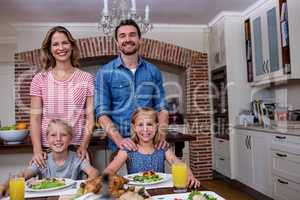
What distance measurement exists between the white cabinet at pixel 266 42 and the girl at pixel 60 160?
8.97ft

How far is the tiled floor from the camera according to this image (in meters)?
3.99

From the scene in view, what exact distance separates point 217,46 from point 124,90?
3.22 meters

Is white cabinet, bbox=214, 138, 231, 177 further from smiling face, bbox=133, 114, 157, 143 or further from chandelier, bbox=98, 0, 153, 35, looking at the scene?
smiling face, bbox=133, 114, 157, 143

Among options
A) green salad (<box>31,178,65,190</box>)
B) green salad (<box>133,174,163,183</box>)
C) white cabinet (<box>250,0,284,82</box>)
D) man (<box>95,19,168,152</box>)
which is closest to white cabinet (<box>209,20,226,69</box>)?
white cabinet (<box>250,0,284,82</box>)

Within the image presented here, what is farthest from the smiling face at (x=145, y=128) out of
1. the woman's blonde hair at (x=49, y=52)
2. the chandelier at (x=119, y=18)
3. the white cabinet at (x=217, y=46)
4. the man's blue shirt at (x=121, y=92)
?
the white cabinet at (x=217, y=46)

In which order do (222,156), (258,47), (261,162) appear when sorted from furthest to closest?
(222,156) < (258,47) < (261,162)

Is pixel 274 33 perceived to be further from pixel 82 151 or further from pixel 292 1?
pixel 82 151

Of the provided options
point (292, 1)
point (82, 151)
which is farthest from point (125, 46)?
point (292, 1)

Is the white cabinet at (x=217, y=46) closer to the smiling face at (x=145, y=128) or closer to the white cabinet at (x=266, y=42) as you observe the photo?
the white cabinet at (x=266, y=42)

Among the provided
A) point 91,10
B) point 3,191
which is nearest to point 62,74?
point 3,191

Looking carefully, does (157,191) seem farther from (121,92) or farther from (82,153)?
(121,92)

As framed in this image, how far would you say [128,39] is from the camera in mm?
1894

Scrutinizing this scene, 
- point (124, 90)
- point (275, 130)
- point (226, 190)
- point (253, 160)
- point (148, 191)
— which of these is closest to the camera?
point (148, 191)

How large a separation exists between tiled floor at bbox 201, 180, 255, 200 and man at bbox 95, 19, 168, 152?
2421 millimetres
